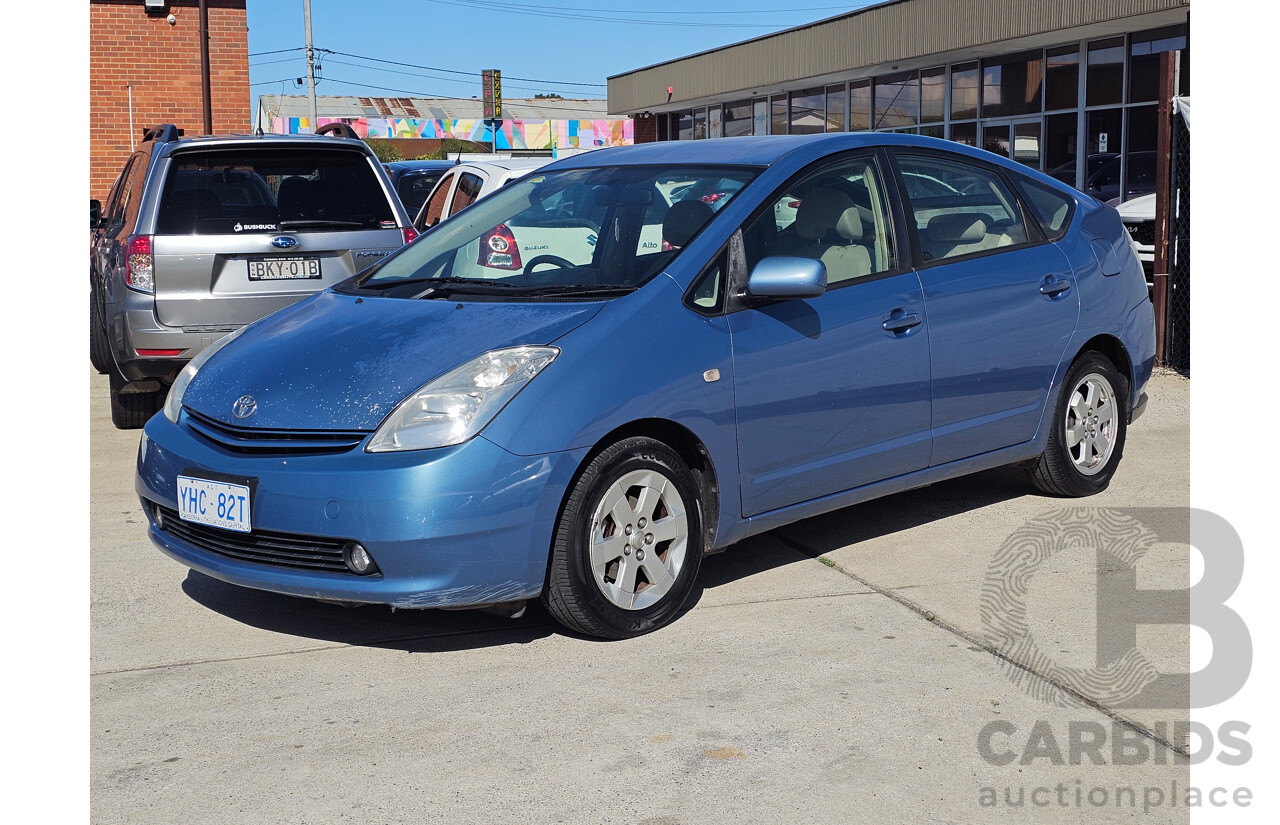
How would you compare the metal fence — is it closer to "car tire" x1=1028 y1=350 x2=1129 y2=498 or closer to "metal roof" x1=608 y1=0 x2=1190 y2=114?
"car tire" x1=1028 y1=350 x2=1129 y2=498

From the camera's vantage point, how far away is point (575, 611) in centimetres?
416

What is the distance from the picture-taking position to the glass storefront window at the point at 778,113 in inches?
1299

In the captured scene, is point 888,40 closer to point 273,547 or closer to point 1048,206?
point 1048,206

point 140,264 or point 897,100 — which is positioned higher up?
point 897,100

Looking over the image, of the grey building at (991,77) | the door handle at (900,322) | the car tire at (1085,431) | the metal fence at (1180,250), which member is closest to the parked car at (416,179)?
the grey building at (991,77)

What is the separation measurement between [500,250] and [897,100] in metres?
24.7

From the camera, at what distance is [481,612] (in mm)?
4699

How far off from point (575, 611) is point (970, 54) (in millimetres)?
23177

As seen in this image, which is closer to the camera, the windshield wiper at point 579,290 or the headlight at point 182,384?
the windshield wiper at point 579,290

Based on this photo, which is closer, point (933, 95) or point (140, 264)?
point (140, 264)

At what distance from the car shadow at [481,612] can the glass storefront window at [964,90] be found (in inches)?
827

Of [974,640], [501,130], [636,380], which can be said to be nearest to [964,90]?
[974,640]

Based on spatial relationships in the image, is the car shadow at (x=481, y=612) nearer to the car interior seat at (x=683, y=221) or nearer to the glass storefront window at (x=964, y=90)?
the car interior seat at (x=683, y=221)

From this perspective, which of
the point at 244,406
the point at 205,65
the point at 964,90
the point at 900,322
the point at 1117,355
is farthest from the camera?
the point at 964,90
